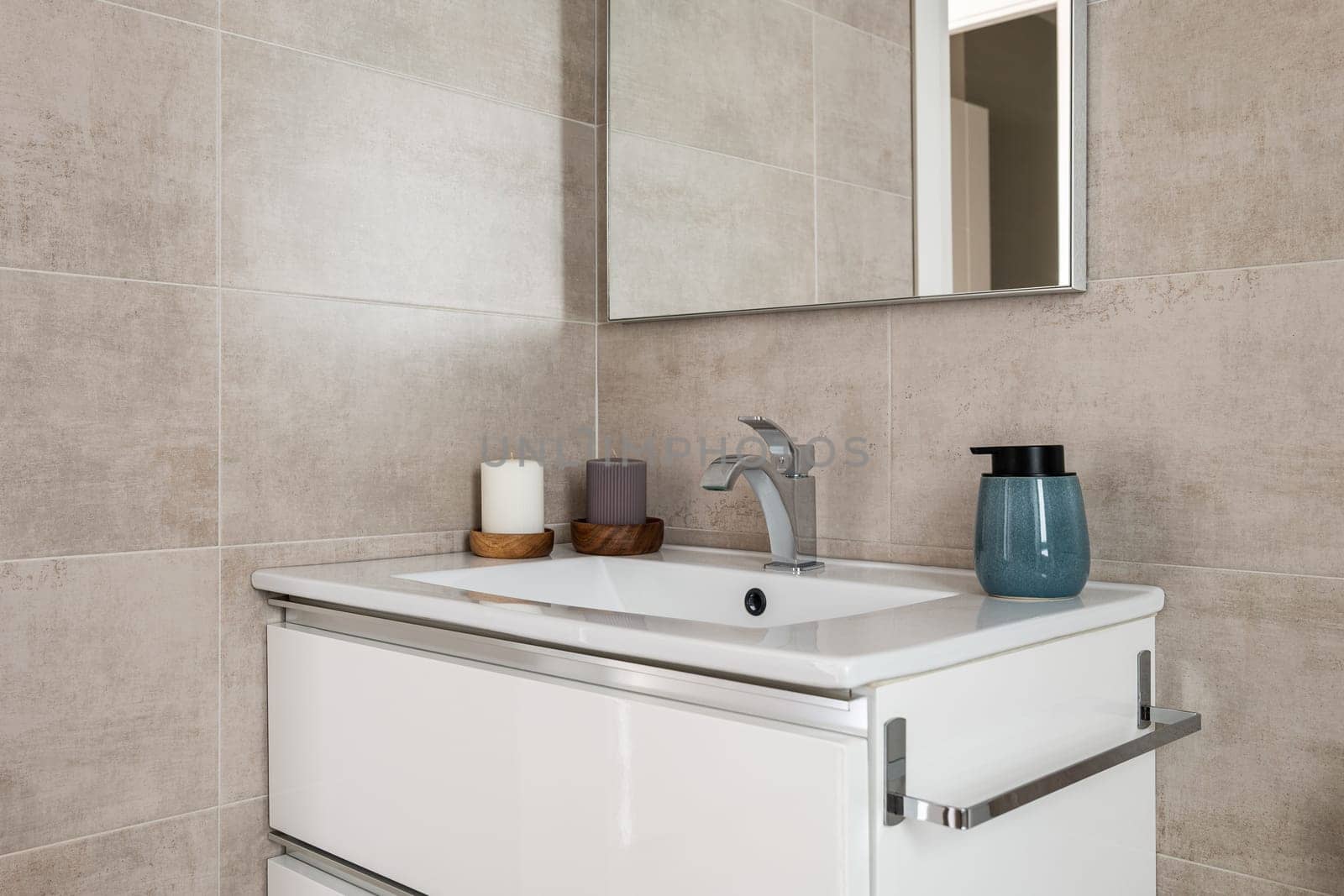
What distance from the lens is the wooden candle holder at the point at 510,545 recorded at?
1.47m

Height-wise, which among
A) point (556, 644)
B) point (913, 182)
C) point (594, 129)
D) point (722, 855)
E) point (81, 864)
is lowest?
point (81, 864)

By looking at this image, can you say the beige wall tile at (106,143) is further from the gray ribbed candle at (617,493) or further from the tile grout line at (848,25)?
the tile grout line at (848,25)

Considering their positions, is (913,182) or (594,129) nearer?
(913,182)

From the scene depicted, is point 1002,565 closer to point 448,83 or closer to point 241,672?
point 241,672

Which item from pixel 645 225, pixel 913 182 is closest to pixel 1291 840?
pixel 913 182

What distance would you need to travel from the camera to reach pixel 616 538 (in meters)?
1.50

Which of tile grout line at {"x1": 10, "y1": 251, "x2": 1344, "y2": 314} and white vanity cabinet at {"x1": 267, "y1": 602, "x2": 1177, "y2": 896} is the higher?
tile grout line at {"x1": 10, "y1": 251, "x2": 1344, "y2": 314}

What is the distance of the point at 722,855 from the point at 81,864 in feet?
2.61

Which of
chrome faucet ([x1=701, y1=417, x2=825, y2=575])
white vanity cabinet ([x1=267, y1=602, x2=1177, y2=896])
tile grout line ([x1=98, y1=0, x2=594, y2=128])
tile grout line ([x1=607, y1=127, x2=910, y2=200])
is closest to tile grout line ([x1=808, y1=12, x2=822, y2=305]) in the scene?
tile grout line ([x1=607, y1=127, x2=910, y2=200])

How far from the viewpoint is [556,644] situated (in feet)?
3.31

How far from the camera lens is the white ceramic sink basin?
119cm

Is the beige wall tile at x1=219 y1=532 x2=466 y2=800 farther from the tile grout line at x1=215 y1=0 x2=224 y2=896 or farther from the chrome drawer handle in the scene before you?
the chrome drawer handle

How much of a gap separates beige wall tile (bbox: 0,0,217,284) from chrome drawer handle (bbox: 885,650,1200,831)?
987 mm

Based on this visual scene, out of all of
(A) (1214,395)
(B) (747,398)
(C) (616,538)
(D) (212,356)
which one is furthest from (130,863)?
(A) (1214,395)
